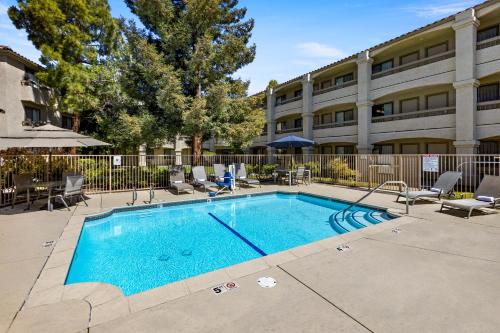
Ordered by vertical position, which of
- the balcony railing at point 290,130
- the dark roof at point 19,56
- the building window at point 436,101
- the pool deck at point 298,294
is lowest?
the pool deck at point 298,294

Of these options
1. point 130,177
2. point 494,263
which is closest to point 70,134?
point 130,177

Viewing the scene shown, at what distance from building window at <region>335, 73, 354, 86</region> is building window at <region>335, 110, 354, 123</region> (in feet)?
9.47

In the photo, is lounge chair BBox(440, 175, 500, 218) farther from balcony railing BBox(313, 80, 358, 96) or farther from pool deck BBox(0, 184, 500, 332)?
balcony railing BBox(313, 80, 358, 96)

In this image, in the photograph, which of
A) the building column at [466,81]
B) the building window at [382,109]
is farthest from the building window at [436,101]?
the building window at [382,109]

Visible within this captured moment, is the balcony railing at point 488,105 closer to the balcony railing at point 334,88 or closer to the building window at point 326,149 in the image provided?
the balcony railing at point 334,88

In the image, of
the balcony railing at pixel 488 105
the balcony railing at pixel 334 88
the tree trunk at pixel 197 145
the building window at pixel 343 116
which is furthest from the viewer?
the building window at pixel 343 116

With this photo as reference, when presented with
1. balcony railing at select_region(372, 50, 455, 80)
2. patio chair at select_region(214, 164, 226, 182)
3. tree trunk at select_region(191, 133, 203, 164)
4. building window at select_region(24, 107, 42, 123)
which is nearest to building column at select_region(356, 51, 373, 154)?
balcony railing at select_region(372, 50, 455, 80)

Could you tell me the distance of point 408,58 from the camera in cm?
2072

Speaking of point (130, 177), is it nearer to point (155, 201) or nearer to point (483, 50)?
point (155, 201)

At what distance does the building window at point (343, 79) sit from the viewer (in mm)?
24703

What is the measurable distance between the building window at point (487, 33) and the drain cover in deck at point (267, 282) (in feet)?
73.9

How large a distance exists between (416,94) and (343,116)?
21.8 feet

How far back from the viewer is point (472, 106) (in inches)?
640

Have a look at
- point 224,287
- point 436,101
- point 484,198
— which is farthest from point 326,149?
point 224,287
